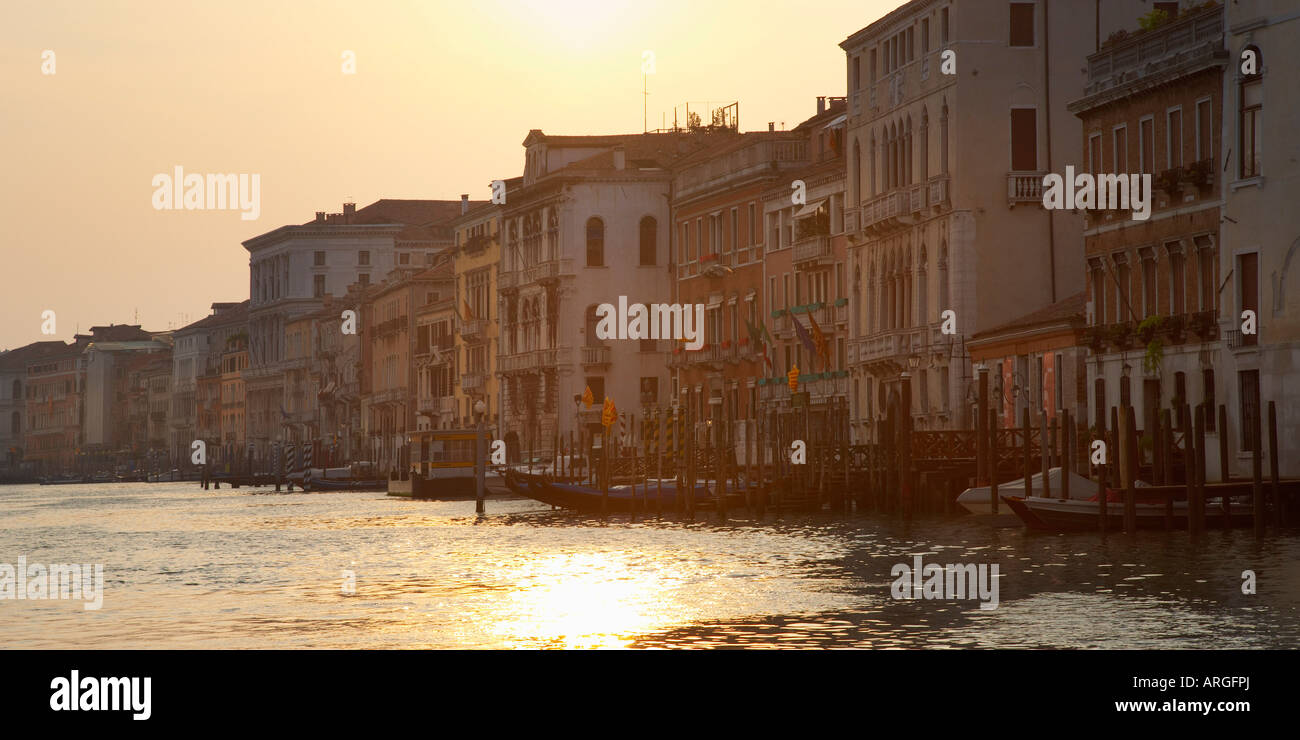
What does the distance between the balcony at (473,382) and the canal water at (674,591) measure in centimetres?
4568

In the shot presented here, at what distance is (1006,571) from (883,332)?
25834mm

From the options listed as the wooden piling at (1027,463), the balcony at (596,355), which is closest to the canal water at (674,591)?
the wooden piling at (1027,463)

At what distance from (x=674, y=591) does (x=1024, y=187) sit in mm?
25285

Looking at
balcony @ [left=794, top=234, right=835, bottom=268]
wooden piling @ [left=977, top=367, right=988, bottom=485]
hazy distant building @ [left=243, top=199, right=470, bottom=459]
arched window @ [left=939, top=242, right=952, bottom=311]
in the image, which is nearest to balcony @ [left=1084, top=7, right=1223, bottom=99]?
wooden piling @ [left=977, top=367, right=988, bottom=485]

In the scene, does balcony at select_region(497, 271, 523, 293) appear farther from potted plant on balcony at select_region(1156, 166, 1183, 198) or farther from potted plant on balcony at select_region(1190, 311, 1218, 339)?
potted plant on balcony at select_region(1190, 311, 1218, 339)

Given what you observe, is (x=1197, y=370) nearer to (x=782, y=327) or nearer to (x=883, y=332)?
(x=883, y=332)

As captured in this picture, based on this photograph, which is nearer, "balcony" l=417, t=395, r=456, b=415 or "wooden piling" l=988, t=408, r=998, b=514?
"wooden piling" l=988, t=408, r=998, b=514

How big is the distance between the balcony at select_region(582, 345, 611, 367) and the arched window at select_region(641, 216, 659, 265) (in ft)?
12.3

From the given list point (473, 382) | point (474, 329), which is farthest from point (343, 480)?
point (474, 329)

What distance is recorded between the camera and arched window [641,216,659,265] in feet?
253

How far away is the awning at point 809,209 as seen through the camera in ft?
190

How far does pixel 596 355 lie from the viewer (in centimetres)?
7669

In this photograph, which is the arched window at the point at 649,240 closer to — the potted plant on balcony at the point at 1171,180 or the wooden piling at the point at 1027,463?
the potted plant on balcony at the point at 1171,180

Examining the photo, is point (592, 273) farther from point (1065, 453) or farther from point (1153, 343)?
point (1065, 453)
